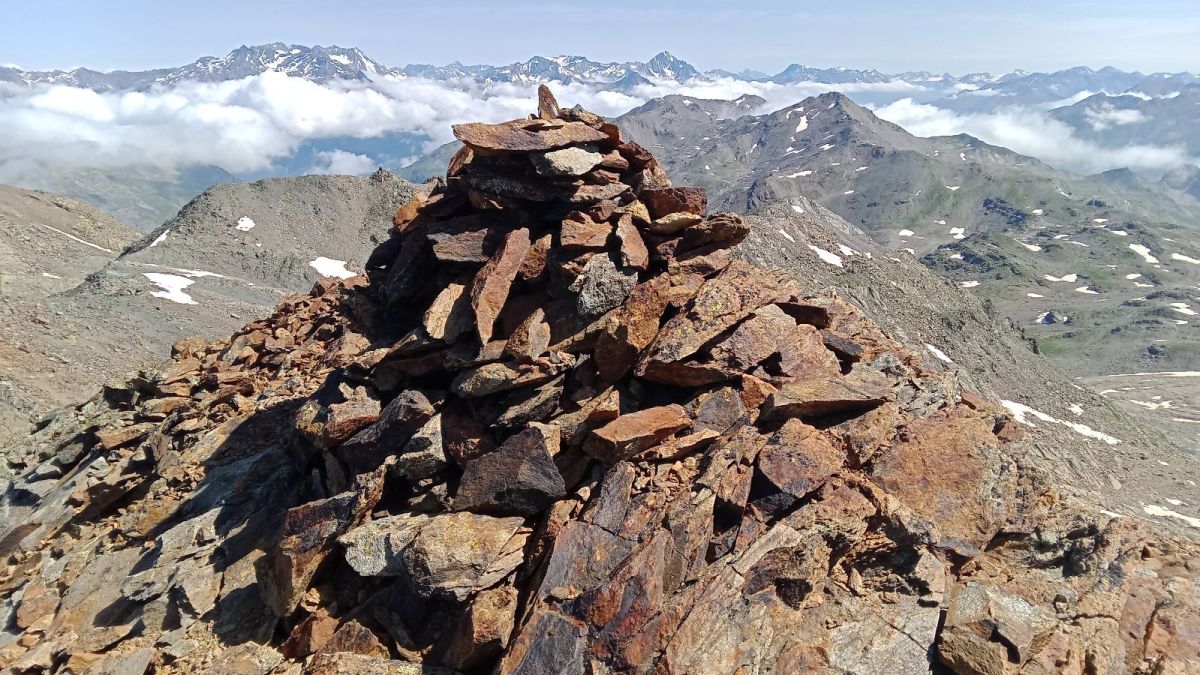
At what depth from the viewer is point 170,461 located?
84.2 ft

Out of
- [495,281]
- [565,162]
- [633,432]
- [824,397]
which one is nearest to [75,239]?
[495,281]

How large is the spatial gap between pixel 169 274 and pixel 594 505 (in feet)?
318

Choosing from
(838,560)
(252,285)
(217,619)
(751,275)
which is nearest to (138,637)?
(217,619)

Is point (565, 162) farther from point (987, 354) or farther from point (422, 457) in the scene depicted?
point (987, 354)

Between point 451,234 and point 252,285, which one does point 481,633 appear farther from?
point 252,285

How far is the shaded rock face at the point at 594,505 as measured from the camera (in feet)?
45.3

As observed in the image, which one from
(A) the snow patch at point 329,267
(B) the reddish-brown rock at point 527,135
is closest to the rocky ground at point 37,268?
(A) the snow patch at point 329,267

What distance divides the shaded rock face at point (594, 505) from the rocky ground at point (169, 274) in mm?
38367

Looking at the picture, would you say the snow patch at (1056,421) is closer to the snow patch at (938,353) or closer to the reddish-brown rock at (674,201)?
the snow patch at (938,353)

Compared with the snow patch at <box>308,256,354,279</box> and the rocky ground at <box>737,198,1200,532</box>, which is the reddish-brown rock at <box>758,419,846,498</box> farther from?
the snow patch at <box>308,256,354,279</box>

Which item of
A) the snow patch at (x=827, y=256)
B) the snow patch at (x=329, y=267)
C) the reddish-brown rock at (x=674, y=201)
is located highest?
the reddish-brown rock at (x=674, y=201)

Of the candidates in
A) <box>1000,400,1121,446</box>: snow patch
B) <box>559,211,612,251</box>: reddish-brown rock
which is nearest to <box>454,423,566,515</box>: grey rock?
<box>559,211,612,251</box>: reddish-brown rock

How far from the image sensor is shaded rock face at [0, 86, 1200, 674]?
13805 millimetres

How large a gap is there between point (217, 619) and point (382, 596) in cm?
591
